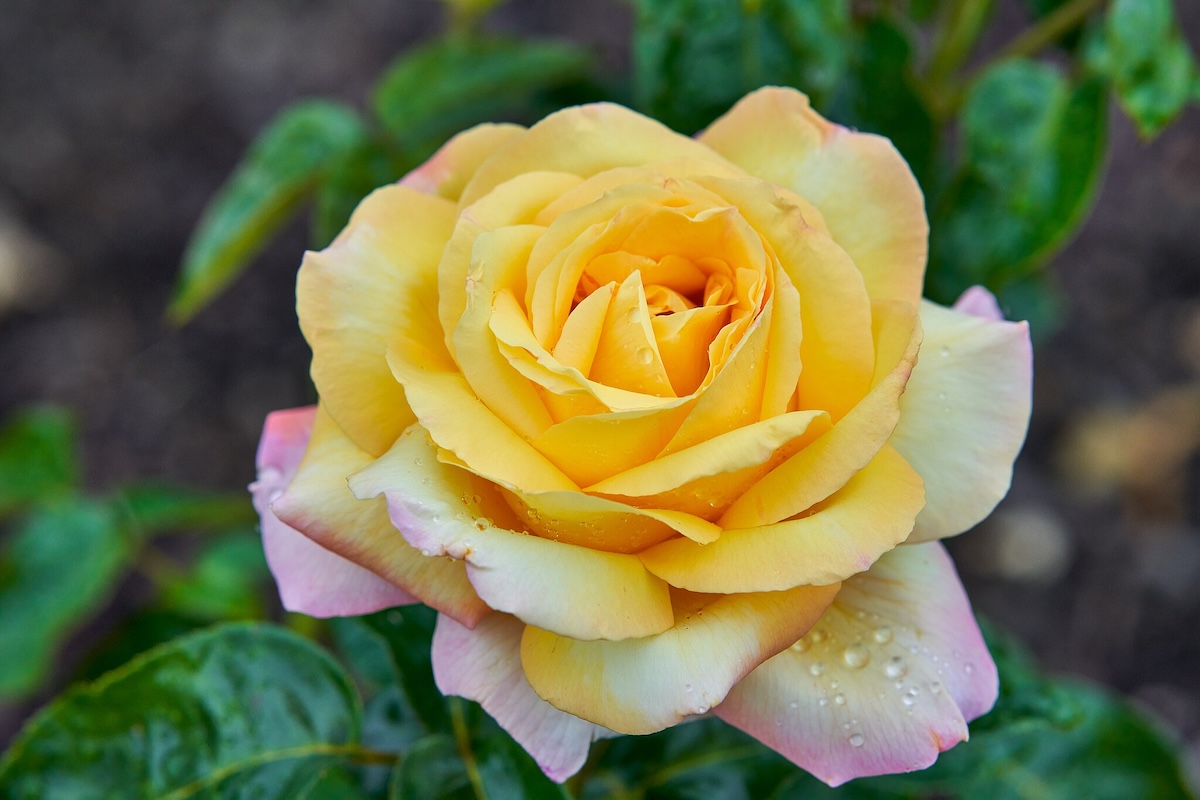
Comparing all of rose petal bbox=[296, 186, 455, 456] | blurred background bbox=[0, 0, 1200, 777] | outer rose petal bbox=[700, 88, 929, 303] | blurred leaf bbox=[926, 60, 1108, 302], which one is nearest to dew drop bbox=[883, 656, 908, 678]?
outer rose petal bbox=[700, 88, 929, 303]

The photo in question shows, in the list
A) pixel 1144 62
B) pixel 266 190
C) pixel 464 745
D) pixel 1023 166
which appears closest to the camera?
pixel 464 745

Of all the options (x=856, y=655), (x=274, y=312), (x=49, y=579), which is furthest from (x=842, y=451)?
(x=274, y=312)

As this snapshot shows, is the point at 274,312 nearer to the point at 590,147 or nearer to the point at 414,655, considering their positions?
the point at 414,655

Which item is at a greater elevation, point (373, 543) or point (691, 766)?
point (373, 543)

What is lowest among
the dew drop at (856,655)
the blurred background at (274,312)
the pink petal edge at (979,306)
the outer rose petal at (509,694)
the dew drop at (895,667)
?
the blurred background at (274,312)

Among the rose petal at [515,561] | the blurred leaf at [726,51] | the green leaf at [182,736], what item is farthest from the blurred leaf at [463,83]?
the rose petal at [515,561]

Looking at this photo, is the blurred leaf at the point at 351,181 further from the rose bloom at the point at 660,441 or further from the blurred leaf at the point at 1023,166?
the blurred leaf at the point at 1023,166

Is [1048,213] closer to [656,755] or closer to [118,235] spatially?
[656,755]
